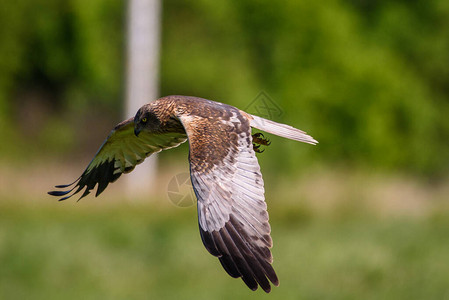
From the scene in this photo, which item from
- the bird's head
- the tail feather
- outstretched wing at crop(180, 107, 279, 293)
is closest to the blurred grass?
the bird's head

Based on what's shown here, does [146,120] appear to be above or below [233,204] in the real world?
above

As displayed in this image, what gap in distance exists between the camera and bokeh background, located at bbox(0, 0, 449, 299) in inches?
552

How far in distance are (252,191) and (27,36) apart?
20094 millimetres

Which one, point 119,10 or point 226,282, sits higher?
point 119,10

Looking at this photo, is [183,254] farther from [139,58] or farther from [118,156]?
[118,156]

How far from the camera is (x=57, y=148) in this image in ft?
81.4

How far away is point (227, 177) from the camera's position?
5.47 m

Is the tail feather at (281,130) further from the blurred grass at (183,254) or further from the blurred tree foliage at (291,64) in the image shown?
the blurred tree foliage at (291,64)

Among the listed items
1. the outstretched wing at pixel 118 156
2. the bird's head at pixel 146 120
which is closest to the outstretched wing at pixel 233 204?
the bird's head at pixel 146 120

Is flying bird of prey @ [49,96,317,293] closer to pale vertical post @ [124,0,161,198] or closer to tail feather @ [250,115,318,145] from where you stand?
tail feather @ [250,115,318,145]

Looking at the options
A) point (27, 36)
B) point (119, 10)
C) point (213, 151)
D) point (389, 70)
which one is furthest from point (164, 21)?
point (213, 151)

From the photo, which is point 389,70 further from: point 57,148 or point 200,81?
point 57,148

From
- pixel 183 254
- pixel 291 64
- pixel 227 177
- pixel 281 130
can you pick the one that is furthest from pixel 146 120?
pixel 291 64

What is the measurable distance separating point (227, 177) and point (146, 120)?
1.06 meters
